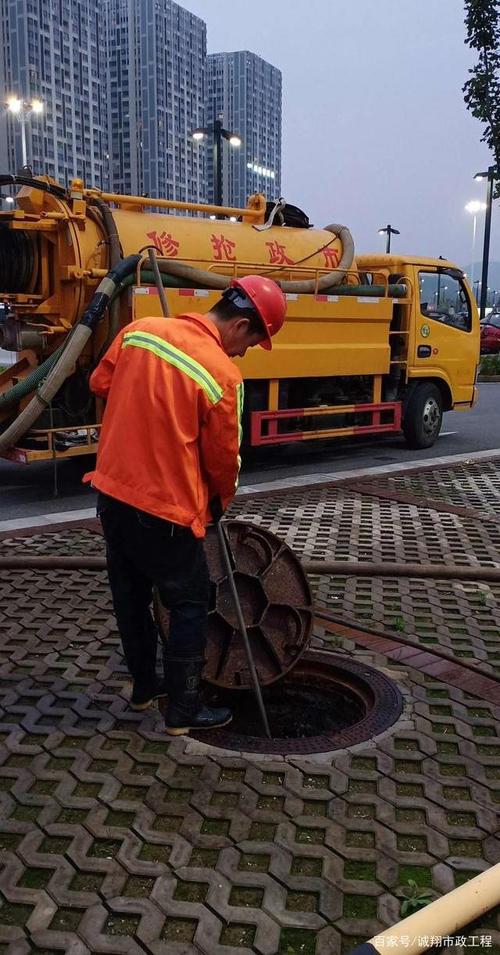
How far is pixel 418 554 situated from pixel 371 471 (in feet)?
11.6

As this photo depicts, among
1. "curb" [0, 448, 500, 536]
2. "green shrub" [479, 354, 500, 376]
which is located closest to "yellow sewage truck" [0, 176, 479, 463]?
"curb" [0, 448, 500, 536]

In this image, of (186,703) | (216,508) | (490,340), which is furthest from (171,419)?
(490,340)

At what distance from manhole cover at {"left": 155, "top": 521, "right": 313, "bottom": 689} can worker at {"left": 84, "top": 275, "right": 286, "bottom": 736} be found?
0.37 m

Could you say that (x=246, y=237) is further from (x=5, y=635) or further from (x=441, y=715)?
(x=441, y=715)

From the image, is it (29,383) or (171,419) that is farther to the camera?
(29,383)

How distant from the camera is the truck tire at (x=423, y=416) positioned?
36.2 ft

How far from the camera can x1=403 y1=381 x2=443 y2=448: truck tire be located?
11023 millimetres

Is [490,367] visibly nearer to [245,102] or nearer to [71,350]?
[71,350]

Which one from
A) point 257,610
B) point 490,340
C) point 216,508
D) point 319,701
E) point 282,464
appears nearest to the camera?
point 216,508

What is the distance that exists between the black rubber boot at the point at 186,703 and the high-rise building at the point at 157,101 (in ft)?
145

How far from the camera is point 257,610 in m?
3.75

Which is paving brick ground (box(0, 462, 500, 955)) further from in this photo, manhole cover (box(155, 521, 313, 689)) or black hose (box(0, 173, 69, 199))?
black hose (box(0, 173, 69, 199))

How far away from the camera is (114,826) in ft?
8.74

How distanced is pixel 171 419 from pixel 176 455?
0.42ft
